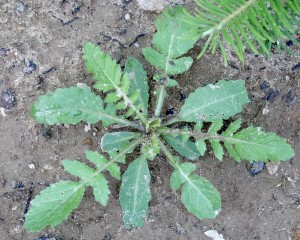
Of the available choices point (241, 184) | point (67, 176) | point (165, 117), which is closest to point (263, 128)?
point (241, 184)

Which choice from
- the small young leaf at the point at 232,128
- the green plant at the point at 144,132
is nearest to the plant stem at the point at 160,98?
the green plant at the point at 144,132

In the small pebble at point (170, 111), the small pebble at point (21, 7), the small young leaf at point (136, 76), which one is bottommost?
the small pebble at point (170, 111)

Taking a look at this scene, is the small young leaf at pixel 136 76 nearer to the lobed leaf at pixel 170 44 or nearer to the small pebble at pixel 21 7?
the lobed leaf at pixel 170 44

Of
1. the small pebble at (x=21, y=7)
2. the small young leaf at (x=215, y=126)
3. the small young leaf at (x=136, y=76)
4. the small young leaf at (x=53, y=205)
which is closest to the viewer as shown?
the small young leaf at (x=53, y=205)

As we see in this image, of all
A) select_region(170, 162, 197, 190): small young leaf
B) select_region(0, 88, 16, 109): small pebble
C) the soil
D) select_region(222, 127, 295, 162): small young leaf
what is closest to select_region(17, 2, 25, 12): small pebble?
the soil

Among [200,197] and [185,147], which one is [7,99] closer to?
[185,147]

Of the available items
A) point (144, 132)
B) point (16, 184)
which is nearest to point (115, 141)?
point (144, 132)
